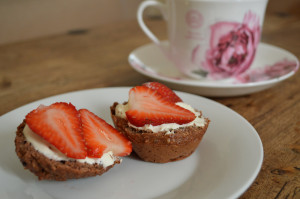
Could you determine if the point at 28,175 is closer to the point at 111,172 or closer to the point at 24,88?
the point at 111,172

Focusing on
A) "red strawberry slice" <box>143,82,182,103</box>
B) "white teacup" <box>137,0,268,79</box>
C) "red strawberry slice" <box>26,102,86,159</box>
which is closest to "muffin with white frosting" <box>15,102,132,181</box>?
"red strawberry slice" <box>26,102,86,159</box>

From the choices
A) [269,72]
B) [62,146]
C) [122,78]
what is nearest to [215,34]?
[269,72]

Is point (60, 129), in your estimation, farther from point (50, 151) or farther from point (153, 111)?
point (153, 111)

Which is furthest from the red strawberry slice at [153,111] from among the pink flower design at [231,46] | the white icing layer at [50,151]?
the pink flower design at [231,46]

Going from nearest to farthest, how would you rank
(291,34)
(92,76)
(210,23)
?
Result: (210,23) < (92,76) < (291,34)

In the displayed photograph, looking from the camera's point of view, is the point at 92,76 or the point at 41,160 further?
the point at 92,76

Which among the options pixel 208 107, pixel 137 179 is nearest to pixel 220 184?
pixel 137 179

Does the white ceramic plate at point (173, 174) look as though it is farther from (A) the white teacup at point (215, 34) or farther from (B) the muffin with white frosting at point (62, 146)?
(A) the white teacup at point (215, 34)
